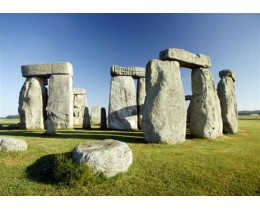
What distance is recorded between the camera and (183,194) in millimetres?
4938

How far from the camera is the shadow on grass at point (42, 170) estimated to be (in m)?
5.46

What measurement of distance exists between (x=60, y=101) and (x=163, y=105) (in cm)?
768

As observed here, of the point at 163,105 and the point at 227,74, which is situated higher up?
the point at 227,74

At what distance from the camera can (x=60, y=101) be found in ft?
46.6

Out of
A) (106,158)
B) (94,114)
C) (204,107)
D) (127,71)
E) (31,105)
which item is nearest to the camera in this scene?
(106,158)

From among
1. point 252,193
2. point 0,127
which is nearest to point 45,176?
point 252,193

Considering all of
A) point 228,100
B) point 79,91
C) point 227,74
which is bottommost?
point 228,100

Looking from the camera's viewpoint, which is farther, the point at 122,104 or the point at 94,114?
the point at 94,114

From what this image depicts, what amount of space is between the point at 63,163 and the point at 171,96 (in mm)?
5136

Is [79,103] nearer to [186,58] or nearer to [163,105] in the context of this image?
[186,58]

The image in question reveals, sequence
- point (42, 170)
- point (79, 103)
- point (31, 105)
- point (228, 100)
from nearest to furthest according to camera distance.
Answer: point (42, 170), point (228, 100), point (31, 105), point (79, 103)

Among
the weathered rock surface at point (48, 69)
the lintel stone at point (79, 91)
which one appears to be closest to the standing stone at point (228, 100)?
the weathered rock surface at point (48, 69)

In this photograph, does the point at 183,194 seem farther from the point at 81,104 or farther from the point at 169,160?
the point at 81,104

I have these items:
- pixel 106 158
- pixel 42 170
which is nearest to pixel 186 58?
pixel 106 158
